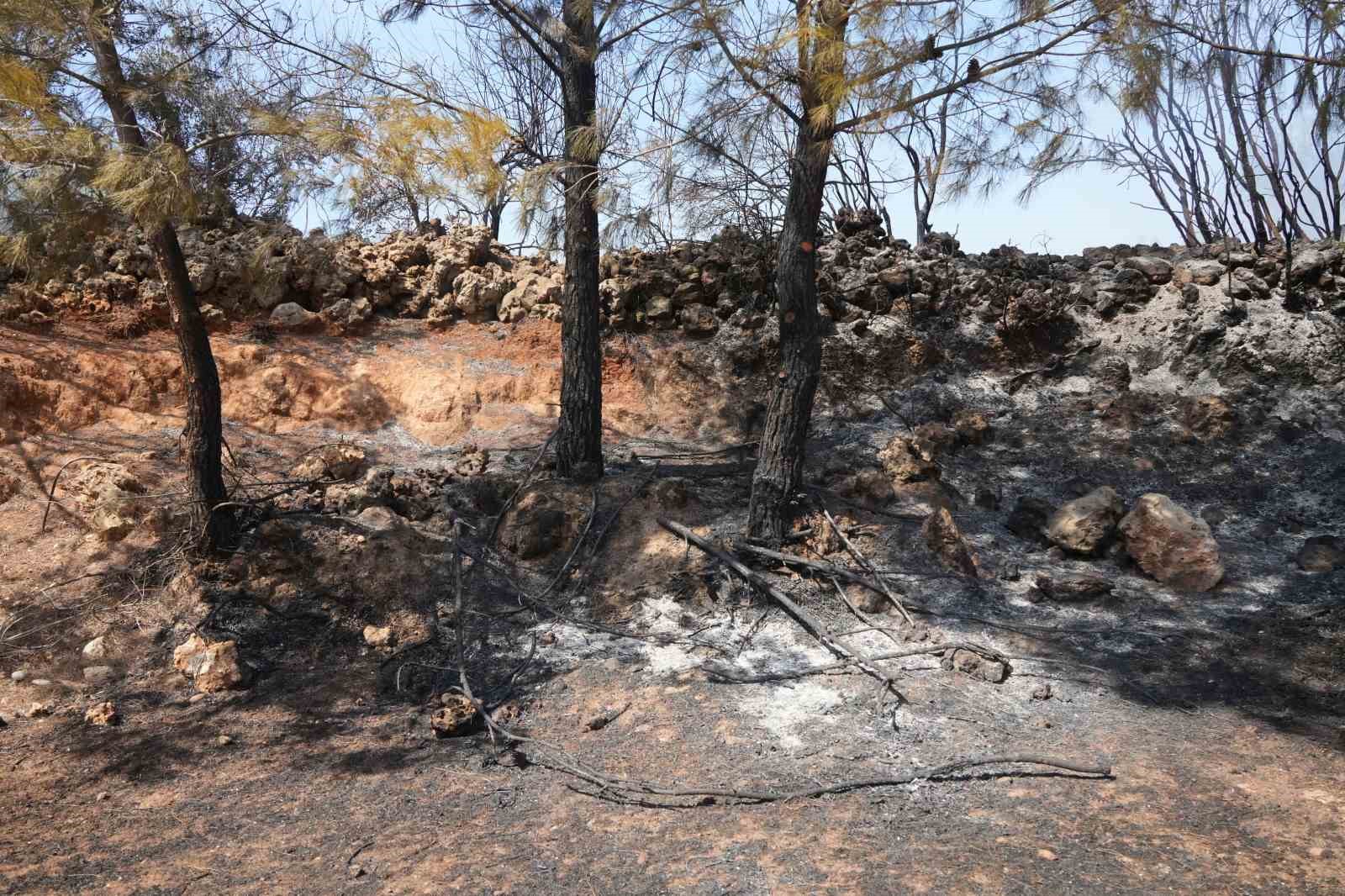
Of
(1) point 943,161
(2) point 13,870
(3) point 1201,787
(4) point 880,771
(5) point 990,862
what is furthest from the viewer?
(1) point 943,161

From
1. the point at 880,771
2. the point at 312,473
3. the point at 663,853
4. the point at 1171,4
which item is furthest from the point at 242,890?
the point at 1171,4

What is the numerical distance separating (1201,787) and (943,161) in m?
3.98

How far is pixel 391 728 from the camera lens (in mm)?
4617

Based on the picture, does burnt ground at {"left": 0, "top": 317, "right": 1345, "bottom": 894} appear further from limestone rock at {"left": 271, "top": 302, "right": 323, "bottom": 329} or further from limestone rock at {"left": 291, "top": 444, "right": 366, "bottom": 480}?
limestone rock at {"left": 271, "top": 302, "right": 323, "bottom": 329}

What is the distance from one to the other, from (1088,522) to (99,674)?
5982 millimetres

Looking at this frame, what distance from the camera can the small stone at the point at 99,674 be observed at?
5.01 meters

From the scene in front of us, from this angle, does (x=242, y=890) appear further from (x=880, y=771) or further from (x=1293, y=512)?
(x=1293, y=512)

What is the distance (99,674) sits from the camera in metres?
5.05

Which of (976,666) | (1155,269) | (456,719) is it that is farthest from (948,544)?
(1155,269)

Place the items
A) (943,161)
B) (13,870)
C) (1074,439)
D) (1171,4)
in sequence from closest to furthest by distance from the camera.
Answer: (13,870) → (1171,4) → (943,161) → (1074,439)

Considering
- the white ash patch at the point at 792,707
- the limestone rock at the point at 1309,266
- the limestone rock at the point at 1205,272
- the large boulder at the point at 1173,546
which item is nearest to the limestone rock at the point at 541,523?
the white ash patch at the point at 792,707

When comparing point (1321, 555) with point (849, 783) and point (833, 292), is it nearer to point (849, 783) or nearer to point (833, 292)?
point (849, 783)

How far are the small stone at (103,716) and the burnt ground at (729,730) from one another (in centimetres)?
6

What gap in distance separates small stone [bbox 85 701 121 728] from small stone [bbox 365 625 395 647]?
1301 mm
